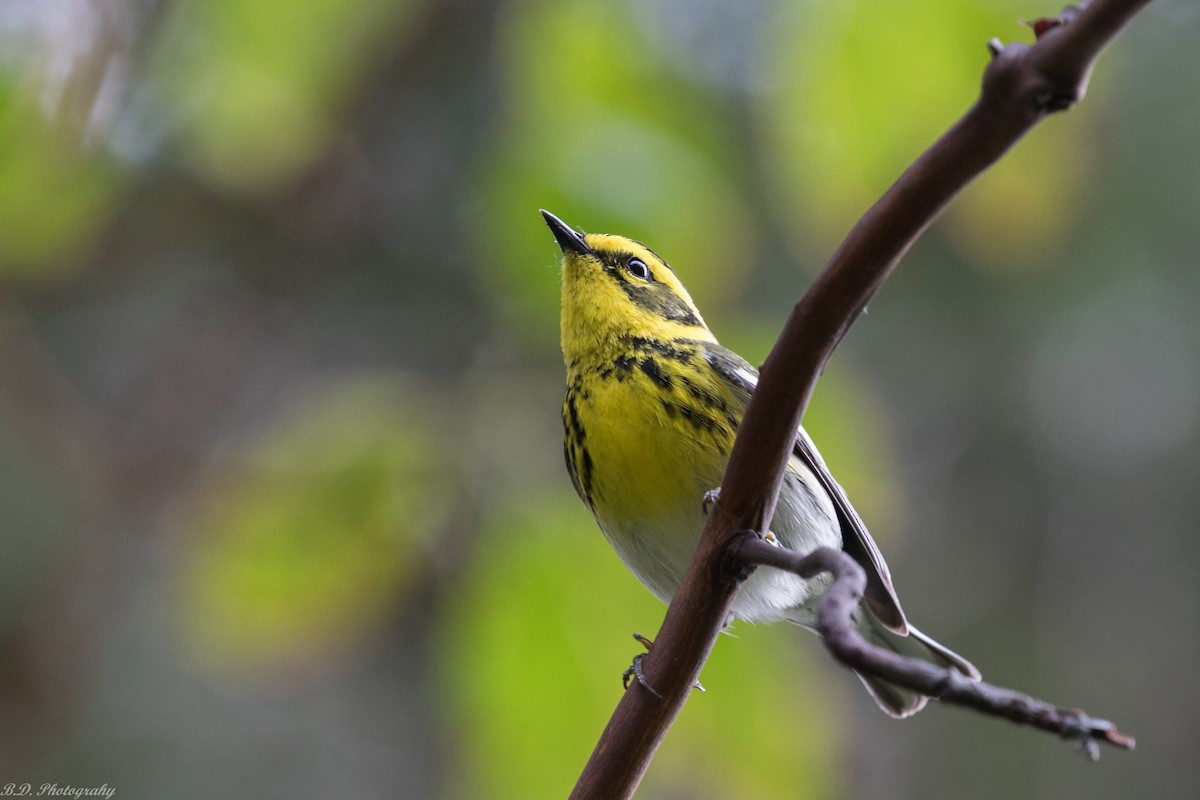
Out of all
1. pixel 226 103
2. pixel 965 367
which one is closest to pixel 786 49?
pixel 226 103

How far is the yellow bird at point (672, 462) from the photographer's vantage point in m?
2.54

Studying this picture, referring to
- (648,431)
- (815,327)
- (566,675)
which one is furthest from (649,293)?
(815,327)

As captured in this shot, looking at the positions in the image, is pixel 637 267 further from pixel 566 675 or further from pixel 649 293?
pixel 566 675

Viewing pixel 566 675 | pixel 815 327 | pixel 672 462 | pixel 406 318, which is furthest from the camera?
Result: pixel 406 318

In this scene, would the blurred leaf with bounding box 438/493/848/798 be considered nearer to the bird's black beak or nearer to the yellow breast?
the yellow breast

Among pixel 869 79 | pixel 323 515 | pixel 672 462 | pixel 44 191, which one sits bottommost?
pixel 323 515

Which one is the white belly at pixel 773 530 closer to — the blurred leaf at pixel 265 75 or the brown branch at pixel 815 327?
the blurred leaf at pixel 265 75

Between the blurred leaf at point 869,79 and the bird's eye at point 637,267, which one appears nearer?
the blurred leaf at point 869,79

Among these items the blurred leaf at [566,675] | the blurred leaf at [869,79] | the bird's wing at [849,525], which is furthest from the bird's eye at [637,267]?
the blurred leaf at [869,79]

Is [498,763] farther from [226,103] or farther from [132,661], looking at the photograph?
[132,661]

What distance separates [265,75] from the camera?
2.33 meters

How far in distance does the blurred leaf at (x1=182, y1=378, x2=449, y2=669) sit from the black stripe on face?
0.86 meters

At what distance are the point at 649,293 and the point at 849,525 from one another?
2.67 ft

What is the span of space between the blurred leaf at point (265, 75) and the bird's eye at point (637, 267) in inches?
32.3
